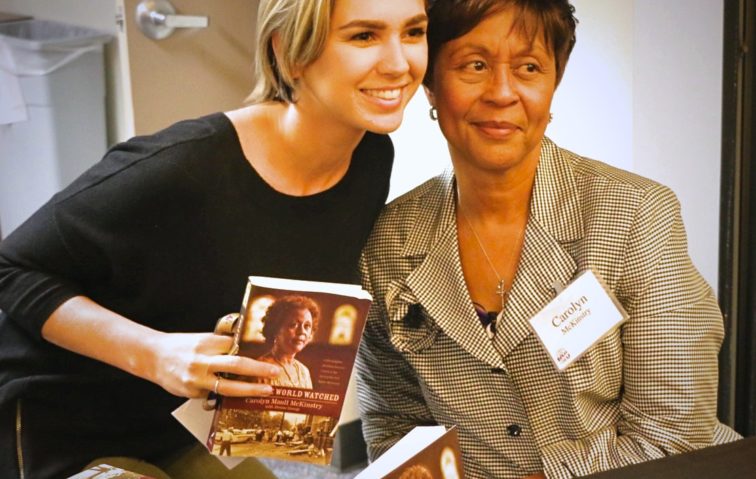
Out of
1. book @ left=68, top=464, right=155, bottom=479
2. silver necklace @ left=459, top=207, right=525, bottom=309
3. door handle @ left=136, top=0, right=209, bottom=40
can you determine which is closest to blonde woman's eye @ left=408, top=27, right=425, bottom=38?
silver necklace @ left=459, top=207, right=525, bottom=309

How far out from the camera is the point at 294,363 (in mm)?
1208

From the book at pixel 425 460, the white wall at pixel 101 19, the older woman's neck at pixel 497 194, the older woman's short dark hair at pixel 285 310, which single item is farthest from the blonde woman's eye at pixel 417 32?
the white wall at pixel 101 19

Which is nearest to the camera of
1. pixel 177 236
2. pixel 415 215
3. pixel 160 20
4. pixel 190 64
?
pixel 177 236

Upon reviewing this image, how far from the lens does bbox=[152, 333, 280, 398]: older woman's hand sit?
3.97 feet

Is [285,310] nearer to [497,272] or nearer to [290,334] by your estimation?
[290,334]

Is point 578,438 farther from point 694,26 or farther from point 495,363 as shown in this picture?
point 694,26

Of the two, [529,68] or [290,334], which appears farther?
[529,68]

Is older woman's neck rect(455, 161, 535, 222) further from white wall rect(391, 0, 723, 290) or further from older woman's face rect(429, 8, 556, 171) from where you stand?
white wall rect(391, 0, 723, 290)

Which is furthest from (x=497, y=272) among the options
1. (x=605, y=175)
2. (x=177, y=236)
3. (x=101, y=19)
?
(x=101, y=19)

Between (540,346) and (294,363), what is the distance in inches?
19.9

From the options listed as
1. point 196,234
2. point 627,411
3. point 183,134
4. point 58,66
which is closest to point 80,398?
point 196,234

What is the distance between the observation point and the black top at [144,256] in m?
1.41

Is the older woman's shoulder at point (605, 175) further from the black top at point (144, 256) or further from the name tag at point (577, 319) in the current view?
the black top at point (144, 256)

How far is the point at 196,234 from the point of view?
146 centimetres
